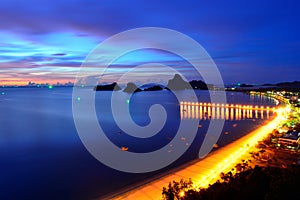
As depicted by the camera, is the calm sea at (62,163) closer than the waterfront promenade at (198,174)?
No

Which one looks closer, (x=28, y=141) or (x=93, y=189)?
(x=93, y=189)

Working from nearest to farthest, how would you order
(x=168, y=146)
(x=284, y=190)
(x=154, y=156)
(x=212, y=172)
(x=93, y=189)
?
1. (x=284, y=190)
2. (x=212, y=172)
3. (x=93, y=189)
4. (x=154, y=156)
5. (x=168, y=146)

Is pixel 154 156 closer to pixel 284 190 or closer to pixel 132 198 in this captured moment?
pixel 132 198

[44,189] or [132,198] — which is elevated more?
[132,198]

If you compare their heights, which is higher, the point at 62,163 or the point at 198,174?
the point at 198,174

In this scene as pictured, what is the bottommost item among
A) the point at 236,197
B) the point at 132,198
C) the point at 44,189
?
the point at 44,189

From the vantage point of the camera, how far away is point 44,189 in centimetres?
1036

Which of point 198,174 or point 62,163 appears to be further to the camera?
point 62,163

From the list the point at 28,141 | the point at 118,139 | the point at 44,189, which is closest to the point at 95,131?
the point at 118,139

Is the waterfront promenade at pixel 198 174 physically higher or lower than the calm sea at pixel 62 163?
higher

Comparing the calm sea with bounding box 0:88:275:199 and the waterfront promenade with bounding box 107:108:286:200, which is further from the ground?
the waterfront promenade with bounding box 107:108:286:200

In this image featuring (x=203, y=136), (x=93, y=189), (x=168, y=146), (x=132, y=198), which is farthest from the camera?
(x=203, y=136)

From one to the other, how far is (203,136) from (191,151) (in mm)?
4246

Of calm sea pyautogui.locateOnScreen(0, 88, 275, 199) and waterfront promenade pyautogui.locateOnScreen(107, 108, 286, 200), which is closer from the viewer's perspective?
waterfront promenade pyautogui.locateOnScreen(107, 108, 286, 200)
